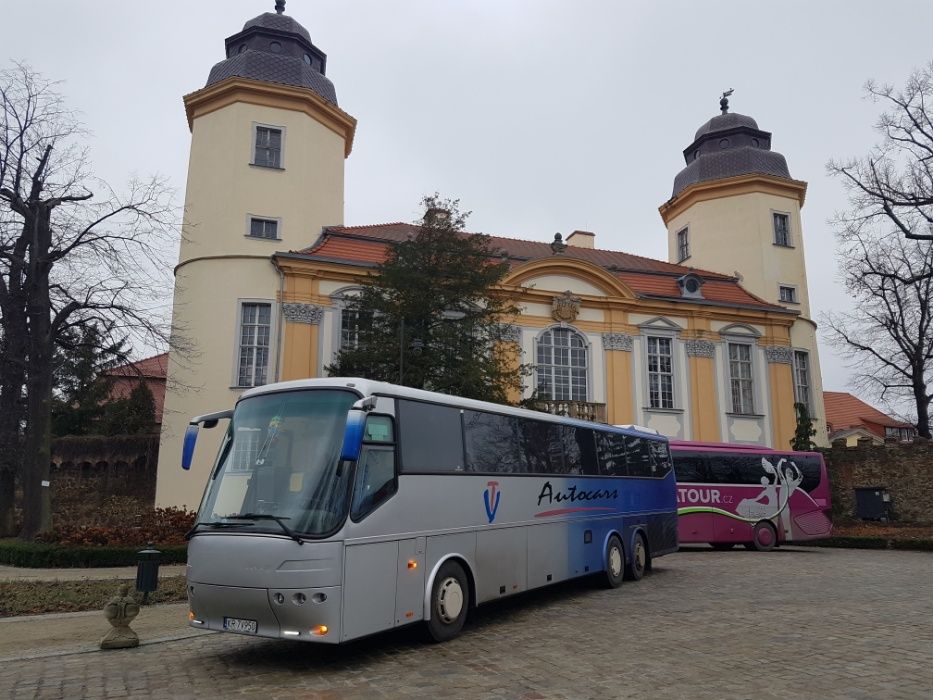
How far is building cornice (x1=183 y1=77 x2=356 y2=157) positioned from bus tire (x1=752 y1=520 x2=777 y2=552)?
21.2 meters

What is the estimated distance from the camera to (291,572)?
7.00m

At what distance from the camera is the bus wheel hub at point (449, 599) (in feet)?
28.3

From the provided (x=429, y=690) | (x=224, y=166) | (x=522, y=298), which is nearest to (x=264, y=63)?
(x=224, y=166)

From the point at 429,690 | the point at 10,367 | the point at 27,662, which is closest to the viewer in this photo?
the point at 429,690

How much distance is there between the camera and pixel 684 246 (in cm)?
3850

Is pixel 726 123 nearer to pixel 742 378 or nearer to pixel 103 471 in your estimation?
pixel 742 378

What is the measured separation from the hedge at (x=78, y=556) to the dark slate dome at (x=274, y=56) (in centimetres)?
1821

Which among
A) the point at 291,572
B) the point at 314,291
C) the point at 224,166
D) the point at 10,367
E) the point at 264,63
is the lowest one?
the point at 291,572

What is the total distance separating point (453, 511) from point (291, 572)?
2528 millimetres

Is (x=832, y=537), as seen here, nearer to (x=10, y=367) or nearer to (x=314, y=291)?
(x=314, y=291)

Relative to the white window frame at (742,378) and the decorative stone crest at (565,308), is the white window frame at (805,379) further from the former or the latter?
the decorative stone crest at (565,308)

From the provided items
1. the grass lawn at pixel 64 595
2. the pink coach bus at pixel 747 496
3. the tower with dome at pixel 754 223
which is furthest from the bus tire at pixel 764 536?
the grass lawn at pixel 64 595

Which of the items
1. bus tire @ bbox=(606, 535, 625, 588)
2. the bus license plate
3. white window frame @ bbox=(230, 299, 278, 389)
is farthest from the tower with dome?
the bus license plate

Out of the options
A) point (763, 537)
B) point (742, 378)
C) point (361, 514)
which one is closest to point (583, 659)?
point (361, 514)
